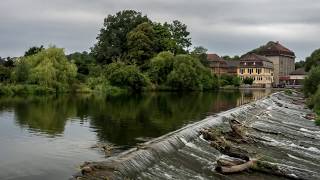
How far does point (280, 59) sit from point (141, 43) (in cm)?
7471

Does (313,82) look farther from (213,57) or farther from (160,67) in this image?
(213,57)

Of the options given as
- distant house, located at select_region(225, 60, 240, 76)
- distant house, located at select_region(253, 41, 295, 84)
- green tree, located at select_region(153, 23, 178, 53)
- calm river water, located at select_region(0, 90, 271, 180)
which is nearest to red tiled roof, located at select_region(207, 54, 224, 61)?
distant house, located at select_region(225, 60, 240, 76)

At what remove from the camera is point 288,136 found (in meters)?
31.1

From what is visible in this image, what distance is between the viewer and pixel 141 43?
109812mm

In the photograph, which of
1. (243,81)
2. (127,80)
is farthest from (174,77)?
(243,81)

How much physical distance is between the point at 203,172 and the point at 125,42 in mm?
101068

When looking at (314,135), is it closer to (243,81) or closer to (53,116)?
(53,116)

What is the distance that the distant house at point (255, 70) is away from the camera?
487 feet

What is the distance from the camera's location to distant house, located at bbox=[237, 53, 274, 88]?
14850 cm

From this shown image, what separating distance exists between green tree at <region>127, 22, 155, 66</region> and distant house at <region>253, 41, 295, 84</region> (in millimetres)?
67024

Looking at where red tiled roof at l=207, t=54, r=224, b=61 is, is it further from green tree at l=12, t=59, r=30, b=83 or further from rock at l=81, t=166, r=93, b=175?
rock at l=81, t=166, r=93, b=175

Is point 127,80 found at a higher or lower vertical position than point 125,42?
lower

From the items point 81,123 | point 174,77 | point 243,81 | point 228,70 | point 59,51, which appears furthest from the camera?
point 228,70

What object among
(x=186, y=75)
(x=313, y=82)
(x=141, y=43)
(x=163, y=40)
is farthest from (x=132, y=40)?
(x=313, y=82)
